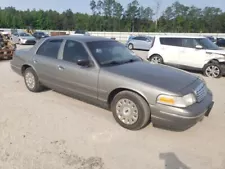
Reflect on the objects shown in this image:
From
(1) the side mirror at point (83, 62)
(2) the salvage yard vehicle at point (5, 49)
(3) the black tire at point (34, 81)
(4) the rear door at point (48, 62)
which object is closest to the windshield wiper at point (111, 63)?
(1) the side mirror at point (83, 62)

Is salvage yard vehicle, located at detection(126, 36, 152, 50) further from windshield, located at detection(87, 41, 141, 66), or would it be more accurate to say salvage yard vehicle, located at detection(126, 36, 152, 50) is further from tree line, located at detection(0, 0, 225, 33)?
tree line, located at detection(0, 0, 225, 33)

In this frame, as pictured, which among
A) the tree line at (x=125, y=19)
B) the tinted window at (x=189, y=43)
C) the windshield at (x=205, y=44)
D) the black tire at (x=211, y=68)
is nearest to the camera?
the black tire at (x=211, y=68)

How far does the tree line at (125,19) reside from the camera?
243 ft

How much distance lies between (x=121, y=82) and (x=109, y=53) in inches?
39.2

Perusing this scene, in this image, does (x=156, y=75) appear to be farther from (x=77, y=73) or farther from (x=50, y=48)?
(x=50, y=48)

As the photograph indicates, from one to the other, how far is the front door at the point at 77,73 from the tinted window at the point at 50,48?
268 mm

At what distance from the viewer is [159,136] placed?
3824 millimetres

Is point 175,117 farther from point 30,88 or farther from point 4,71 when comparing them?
point 4,71

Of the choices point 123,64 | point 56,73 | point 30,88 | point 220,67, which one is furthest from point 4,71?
point 220,67

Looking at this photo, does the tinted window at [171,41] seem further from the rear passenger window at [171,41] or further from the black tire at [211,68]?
the black tire at [211,68]

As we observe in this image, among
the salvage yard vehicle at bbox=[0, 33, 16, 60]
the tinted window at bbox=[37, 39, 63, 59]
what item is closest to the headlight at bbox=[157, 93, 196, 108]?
the tinted window at bbox=[37, 39, 63, 59]

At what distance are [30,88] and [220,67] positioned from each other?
6.62 meters

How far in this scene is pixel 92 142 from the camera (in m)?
3.60

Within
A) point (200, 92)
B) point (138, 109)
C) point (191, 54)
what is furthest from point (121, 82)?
point (191, 54)
